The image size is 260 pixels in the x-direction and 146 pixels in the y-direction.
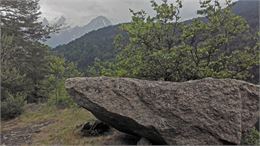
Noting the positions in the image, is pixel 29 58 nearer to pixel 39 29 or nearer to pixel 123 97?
pixel 39 29

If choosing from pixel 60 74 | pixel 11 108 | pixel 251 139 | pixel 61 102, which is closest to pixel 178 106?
pixel 251 139

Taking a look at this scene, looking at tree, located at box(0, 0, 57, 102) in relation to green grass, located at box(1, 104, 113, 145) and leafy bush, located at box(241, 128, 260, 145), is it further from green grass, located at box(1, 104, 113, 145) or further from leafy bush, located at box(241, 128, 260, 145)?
leafy bush, located at box(241, 128, 260, 145)

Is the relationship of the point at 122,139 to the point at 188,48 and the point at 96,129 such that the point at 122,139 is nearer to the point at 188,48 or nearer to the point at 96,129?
the point at 96,129

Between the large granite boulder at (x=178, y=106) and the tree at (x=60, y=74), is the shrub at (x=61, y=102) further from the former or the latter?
the large granite boulder at (x=178, y=106)

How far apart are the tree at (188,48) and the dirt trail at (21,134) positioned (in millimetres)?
3831

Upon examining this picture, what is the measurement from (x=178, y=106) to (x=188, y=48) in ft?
12.7

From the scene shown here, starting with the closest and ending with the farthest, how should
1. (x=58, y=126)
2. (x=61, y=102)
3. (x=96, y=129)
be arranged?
(x=96, y=129) < (x=58, y=126) < (x=61, y=102)

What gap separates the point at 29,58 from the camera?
31.5 metres

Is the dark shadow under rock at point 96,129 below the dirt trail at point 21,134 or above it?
above

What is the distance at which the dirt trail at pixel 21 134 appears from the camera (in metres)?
12.7

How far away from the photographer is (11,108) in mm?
19531

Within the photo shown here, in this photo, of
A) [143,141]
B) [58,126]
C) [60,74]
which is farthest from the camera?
Answer: [60,74]

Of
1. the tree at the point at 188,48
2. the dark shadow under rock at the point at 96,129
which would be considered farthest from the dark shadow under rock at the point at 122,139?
the tree at the point at 188,48

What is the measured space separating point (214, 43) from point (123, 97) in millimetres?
5161
